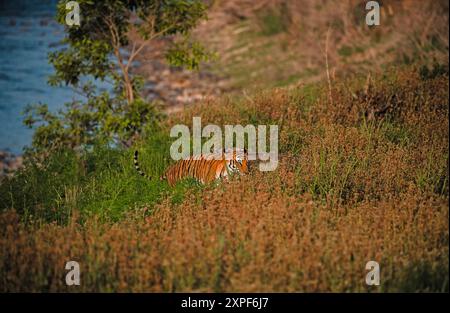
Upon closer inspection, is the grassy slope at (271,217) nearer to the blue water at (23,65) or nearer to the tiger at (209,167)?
the tiger at (209,167)

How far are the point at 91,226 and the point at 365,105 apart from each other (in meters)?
5.20

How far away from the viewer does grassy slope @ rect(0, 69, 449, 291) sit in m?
5.00

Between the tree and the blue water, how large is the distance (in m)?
0.57

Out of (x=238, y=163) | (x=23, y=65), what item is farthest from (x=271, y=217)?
(x=23, y=65)

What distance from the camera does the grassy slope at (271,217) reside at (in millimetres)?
5004

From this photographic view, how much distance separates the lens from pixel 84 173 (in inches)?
351

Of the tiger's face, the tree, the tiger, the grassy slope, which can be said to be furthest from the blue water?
the tiger's face

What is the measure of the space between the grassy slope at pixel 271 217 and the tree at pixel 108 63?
161cm

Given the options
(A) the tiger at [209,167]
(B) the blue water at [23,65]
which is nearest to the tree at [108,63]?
(B) the blue water at [23,65]

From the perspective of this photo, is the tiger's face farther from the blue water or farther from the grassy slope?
the blue water

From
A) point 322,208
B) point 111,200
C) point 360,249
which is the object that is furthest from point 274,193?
point 111,200

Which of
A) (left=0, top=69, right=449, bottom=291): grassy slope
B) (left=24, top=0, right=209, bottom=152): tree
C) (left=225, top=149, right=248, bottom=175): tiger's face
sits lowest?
(left=0, top=69, right=449, bottom=291): grassy slope

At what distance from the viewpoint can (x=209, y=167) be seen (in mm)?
7758
